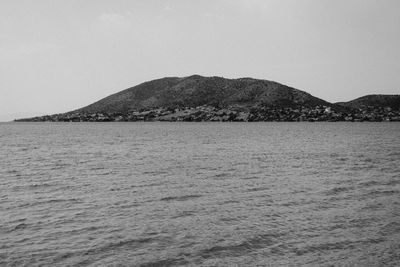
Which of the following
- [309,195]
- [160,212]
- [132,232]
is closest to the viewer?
[132,232]

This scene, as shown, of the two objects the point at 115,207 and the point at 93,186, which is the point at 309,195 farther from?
the point at 93,186

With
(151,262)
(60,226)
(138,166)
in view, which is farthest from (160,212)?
(138,166)

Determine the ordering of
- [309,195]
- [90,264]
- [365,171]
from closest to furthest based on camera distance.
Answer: [90,264] < [309,195] < [365,171]

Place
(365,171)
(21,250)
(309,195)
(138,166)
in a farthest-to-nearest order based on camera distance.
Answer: (138,166)
(365,171)
(309,195)
(21,250)

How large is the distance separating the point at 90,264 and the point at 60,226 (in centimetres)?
725

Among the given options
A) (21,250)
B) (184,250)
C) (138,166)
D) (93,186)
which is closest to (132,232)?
(184,250)

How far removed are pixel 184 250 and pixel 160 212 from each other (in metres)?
8.02

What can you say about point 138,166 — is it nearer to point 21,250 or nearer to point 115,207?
point 115,207

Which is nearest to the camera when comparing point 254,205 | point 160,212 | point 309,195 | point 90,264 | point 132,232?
point 90,264

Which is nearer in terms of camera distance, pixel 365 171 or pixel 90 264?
pixel 90 264

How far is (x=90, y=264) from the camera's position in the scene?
18.1 meters

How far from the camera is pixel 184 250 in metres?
20.2

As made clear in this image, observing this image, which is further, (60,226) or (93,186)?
(93,186)

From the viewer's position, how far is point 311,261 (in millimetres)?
A: 18781
